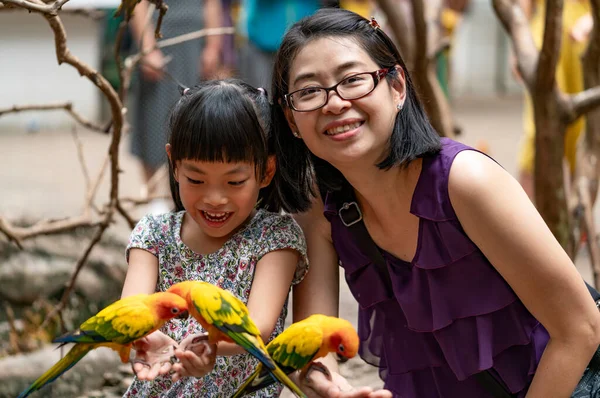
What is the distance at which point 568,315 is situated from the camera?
2080 mm

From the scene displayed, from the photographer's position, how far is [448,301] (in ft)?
7.27

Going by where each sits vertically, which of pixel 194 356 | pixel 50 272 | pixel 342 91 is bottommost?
pixel 50 272

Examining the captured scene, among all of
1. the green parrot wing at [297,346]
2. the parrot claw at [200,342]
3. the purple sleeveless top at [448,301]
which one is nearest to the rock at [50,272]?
the purple sleeveless top at [448,301]

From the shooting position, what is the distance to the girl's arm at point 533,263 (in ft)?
6.75

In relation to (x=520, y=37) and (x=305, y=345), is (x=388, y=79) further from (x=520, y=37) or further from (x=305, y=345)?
(x=520, y=37)

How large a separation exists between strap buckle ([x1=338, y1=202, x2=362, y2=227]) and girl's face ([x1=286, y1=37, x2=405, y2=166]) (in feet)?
0.68

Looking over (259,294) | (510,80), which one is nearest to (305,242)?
(259,294)

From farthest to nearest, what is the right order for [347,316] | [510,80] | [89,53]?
[510,80] → [89,53] → [347,316]

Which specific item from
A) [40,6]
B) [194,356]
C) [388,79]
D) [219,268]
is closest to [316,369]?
[194,356]

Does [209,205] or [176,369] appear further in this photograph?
→ [209,205]

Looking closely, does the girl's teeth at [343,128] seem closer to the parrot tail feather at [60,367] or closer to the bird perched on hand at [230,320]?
→ the bird perched on hand at [230,320]

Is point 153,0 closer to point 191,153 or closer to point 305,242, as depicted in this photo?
point 191,153

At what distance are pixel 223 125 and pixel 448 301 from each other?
705 mm

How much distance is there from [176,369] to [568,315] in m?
0.92
